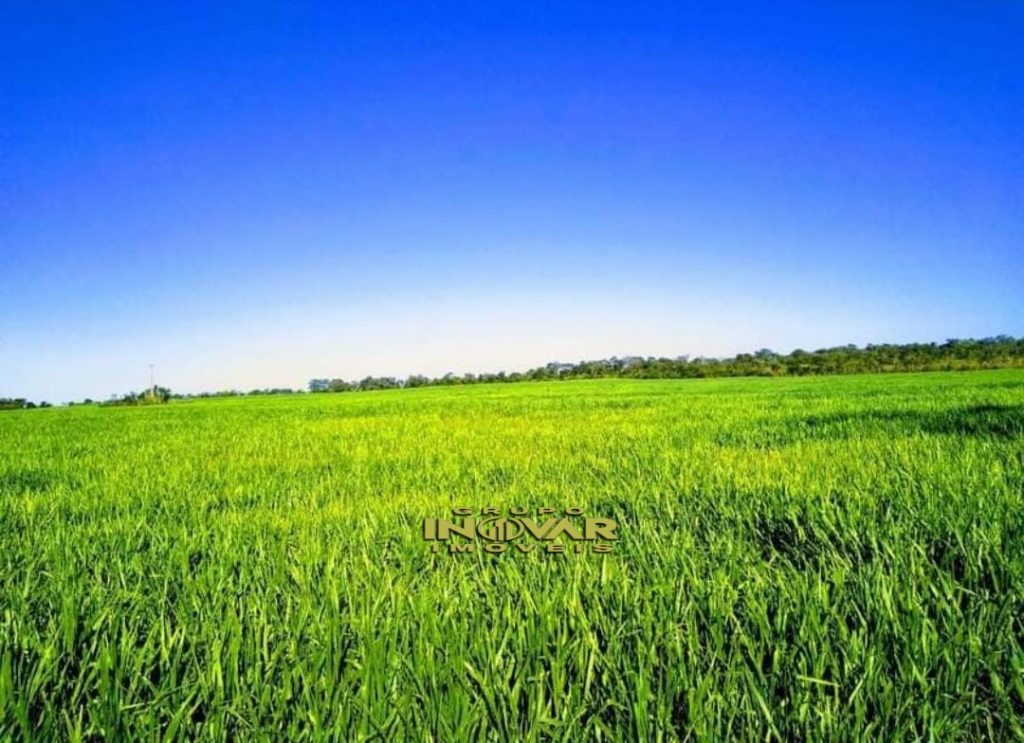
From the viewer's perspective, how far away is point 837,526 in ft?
8.30

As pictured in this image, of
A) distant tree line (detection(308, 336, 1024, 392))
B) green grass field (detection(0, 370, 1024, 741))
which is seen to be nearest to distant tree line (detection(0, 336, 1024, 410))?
distant tree line (detection(308, 336, 1024, 392))

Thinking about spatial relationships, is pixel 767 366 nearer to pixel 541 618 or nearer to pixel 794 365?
pixel 794 365

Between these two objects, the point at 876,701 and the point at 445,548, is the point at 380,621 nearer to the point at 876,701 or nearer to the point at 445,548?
the point at 445,548

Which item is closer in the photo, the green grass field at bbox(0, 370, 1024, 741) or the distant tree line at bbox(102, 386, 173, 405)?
the green grass field at bbox(0, 370, 1024, 741)

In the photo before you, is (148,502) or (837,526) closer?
(837,526)

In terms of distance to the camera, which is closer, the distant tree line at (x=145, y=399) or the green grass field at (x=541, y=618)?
the green grass field at (x=541, y=618)

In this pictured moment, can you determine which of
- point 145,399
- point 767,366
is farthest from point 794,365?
point 145,399

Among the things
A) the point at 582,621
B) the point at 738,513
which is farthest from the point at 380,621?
the point at 738,513

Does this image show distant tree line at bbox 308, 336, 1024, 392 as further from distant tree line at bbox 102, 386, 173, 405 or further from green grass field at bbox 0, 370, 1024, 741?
green grass field at bbox 0, 370, 1024, 741

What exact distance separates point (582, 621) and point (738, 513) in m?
1.56

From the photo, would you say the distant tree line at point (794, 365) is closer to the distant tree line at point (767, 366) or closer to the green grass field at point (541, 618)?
the distant tree line at point (767, 366)

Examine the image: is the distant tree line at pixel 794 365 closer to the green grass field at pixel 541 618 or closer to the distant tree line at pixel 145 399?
the distant tree line at pixel 145 399

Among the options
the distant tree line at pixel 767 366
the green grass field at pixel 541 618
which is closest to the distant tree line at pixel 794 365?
the distant tree line at pixel 767 366

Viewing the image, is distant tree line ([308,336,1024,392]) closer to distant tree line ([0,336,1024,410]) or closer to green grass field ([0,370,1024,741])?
distant tree line ([0,336,1024,410])
